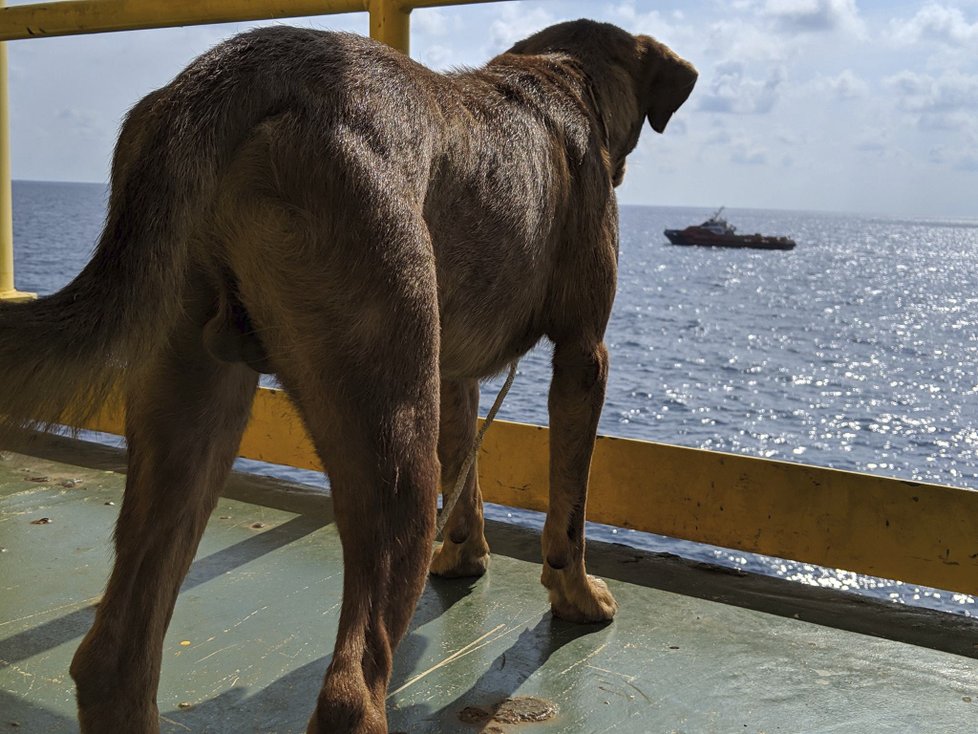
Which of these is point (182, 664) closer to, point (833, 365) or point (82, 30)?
point (82, 30)

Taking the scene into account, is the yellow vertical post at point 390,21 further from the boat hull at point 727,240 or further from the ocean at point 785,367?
the boat hull at point 727,240

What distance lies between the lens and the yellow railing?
4.09 meters

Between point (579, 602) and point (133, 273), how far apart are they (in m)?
2.20

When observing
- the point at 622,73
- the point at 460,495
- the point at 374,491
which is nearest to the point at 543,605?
the point at 460,495

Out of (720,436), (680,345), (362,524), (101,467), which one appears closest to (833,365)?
(680,345)

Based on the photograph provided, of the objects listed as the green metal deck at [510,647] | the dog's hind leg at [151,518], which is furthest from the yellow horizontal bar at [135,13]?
the dog's hind leg at [151,518]

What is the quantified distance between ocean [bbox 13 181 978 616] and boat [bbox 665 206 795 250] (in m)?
1.78

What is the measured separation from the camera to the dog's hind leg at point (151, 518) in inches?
104

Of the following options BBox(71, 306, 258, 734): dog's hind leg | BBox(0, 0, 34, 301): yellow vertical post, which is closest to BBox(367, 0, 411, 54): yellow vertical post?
BBox(71, 306, 258, 734): dog's hind leg

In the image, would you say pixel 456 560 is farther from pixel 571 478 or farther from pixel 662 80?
pixel 662 80

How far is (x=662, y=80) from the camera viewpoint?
430 cm

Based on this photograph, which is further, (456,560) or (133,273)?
(456,560)

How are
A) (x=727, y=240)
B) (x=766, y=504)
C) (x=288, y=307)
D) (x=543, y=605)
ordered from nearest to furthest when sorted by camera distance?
1. (x=288, y=307)
2. (x=543, y=605)
3. (x=766, y=504)
4. (x=727, y=240)

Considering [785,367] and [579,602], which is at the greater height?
[579,602]
